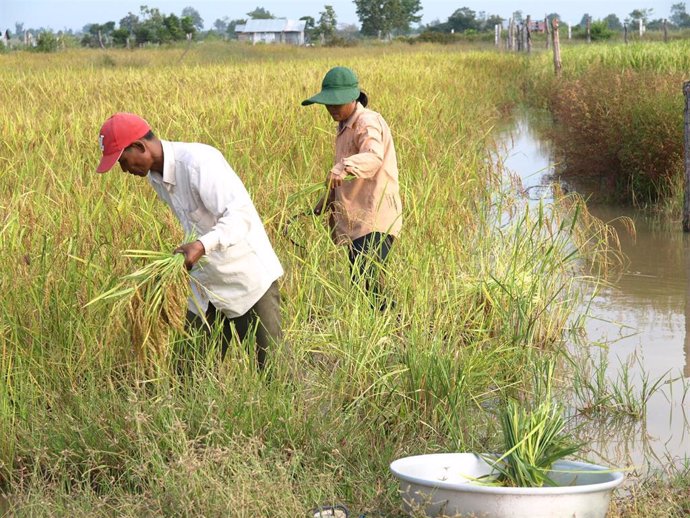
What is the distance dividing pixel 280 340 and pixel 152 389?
457 millimetres

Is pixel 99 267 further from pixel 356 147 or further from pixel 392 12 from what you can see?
pixel 392 12

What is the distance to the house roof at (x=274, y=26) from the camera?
9562 cm

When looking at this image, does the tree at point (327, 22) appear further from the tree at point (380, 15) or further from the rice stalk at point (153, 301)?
the rice stalk at point (153, 301)

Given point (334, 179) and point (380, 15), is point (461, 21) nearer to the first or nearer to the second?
point (380, 15)

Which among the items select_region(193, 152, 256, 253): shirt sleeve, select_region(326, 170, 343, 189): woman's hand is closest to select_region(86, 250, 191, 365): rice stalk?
select_region(193, 152, 256, 253): shirt sleeve

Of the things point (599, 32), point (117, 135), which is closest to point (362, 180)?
point (117, 135)

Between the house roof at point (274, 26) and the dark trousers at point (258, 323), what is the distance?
9348 cm

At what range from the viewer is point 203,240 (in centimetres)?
323

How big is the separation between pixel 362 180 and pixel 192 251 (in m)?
1.65

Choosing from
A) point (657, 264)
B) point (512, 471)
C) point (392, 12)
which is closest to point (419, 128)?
point (657, 264)

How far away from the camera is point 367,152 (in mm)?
4535

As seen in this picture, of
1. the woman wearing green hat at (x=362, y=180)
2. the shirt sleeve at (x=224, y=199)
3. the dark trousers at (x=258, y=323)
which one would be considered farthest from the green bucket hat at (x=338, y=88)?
the shirt sleeve at (x=224, y=199)

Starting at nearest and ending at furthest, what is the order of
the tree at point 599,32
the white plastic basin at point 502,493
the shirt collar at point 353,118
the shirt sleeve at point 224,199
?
1. the white plastic basin at point 502,493
2. the shirt sleeve at point 224,199
3. the shirt collar at point 353,118
4. the tree at point 599,32

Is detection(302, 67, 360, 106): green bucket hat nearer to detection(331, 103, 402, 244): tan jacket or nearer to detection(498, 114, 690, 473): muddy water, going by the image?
detection(331, 103, 402, 244): tan jacket
